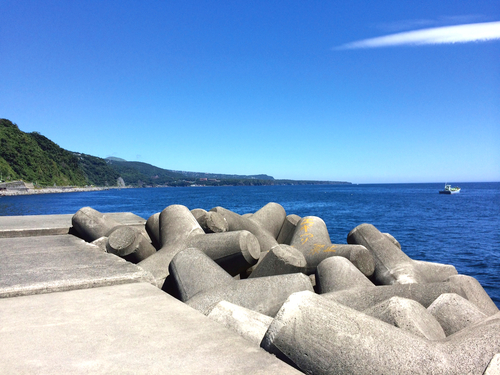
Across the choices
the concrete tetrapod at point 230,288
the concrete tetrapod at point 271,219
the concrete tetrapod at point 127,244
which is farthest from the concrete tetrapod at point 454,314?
the concrete tetrapod at point 271,219

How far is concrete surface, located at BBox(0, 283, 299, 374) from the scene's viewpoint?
6.01 ft

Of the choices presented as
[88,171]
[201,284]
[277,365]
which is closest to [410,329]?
[277,365]

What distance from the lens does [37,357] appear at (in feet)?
6.40

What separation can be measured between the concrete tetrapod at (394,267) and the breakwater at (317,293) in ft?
0.06

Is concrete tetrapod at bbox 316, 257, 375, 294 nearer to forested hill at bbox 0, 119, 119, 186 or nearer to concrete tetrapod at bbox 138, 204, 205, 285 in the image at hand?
concrete tetrapod at bbox 138, 204, 205, 285

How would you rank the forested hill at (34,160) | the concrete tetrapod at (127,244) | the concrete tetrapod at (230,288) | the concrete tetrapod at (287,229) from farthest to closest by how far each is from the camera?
the forested hill at (34,160), the concrete tetrapod at (287,229), the concrete tetrapod at (127,244), the concrete tetrapod at (230,288)

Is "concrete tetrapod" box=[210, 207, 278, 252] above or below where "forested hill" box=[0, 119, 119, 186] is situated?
below

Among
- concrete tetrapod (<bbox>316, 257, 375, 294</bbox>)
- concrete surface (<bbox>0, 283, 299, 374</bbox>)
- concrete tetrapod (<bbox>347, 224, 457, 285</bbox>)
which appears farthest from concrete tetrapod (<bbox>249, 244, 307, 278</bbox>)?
concrete surface (<bbox>0, 283, 299, 374</bbox>)

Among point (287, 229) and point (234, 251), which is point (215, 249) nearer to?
point (234, 251)

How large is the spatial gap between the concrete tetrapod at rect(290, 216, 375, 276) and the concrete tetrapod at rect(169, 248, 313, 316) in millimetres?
1976

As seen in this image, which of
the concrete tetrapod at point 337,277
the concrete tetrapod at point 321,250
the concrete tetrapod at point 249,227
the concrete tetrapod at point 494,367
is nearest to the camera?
the concrete tetrapod at point 494,367

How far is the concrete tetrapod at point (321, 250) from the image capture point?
18.3 feet

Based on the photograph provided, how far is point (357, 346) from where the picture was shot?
1958mm

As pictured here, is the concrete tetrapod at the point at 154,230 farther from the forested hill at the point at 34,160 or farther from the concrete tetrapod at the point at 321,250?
the forested hill at the point at 34,160
